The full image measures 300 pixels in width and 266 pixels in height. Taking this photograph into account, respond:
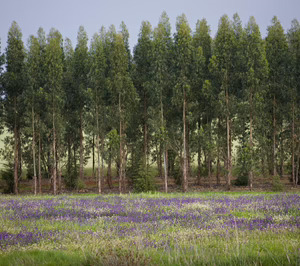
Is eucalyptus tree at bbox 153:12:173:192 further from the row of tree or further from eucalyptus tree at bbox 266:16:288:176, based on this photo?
eucalyptus tree at bbox 266:16:288:176

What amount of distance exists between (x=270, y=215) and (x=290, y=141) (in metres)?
30.6

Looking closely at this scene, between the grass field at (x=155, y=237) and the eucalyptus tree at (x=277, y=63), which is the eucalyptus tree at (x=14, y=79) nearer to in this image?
the grass field at (x=155, y=237)

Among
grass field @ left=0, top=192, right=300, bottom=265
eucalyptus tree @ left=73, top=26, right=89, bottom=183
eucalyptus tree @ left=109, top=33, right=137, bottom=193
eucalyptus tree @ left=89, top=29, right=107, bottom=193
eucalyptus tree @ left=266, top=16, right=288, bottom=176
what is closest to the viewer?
grass field @ left=0, top=192, right=300, bottom=265

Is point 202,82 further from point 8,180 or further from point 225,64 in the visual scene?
point 8,180

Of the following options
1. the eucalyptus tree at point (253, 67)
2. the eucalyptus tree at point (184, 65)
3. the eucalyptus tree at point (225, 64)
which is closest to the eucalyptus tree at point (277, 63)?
the eucalyptus tree at point (253, 67)

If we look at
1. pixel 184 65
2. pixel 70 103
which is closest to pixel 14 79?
pixel 70 103

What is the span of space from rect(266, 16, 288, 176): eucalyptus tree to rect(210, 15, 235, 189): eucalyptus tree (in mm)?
6082

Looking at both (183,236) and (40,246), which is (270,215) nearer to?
(183,236)

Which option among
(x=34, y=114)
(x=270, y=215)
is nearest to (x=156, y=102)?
(x=34, y=114)

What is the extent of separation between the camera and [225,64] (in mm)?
33031

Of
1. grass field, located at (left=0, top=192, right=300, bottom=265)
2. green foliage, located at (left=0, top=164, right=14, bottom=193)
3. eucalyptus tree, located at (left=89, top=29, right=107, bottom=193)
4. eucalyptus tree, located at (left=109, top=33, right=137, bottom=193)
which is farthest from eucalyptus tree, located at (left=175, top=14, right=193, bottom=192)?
green foliage, located at (left=0, top=164, right=14, bottom=193)

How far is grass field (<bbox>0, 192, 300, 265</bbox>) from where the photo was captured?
6125 millimetres

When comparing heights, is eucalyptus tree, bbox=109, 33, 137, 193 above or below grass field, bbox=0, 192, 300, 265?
above

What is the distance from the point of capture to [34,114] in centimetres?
3466
